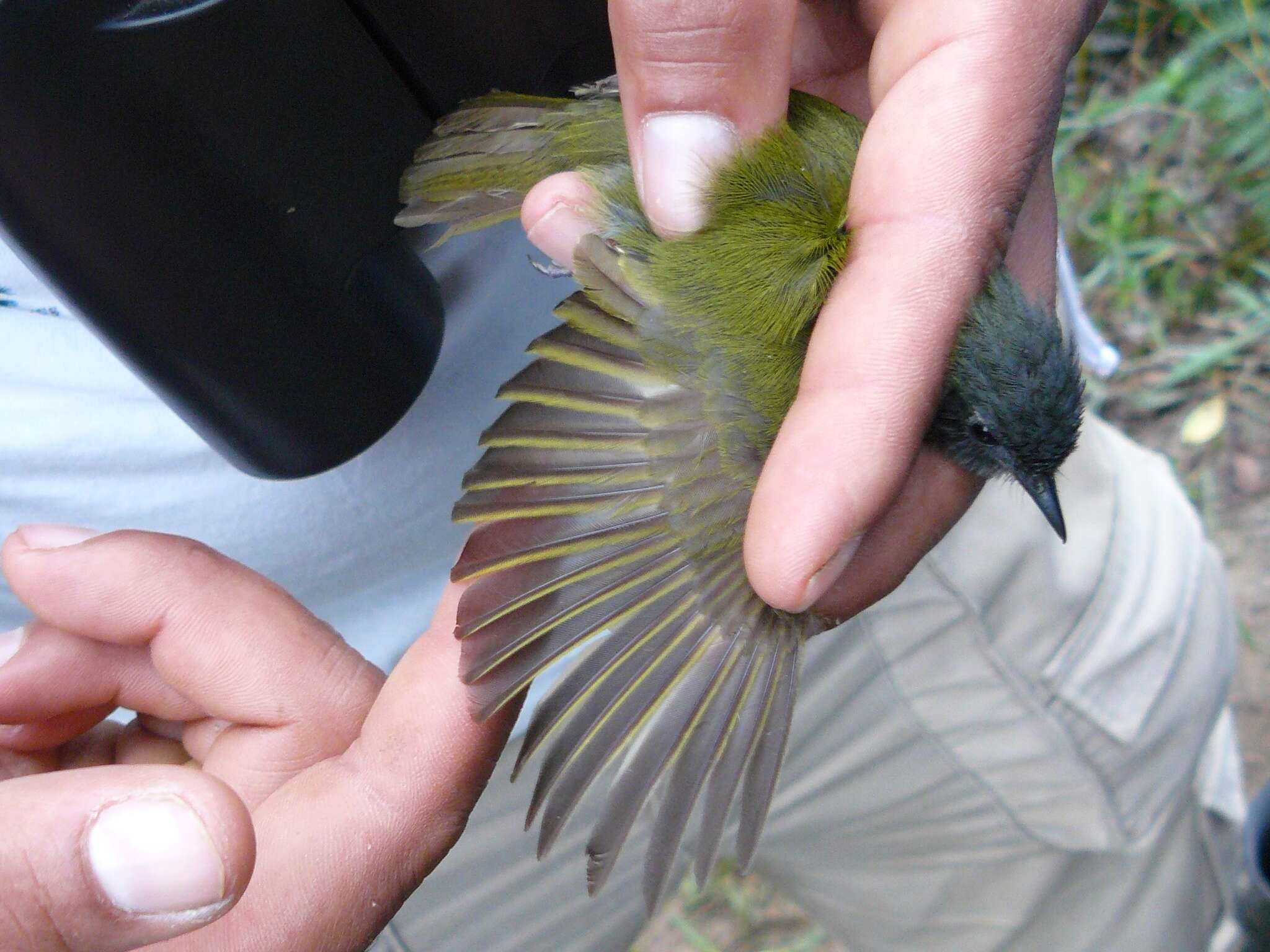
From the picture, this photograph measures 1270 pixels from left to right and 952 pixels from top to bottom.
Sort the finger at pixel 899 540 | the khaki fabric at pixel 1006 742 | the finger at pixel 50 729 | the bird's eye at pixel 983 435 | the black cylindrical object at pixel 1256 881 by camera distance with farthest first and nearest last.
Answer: the black cylindrical object at pixel 1256 881, the khaki fabric at pixel 1006 742, the bird's eye at pixel 983 435, the finger at pixel 899 540, the finger at pixel 50 729

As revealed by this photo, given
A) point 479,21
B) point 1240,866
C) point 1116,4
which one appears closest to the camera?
point 479,21

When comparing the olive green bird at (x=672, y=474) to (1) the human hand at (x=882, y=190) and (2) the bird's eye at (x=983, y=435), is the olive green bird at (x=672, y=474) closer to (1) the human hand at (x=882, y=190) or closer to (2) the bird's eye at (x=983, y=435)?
(2) the bird's eye at (x=983, y=435)

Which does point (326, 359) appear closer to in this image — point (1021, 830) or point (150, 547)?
point (150, 547)

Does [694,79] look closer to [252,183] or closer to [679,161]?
[679,161]

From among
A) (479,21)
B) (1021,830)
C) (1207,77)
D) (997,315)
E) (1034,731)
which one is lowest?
(1207,77)

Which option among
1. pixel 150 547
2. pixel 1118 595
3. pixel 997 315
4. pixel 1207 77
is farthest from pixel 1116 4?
pixel 150 547

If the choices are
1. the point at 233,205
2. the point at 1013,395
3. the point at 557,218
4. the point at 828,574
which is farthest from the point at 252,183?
the point at 1013,395

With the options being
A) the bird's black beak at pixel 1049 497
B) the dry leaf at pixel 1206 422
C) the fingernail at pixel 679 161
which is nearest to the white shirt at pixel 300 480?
the fingernail at pixel 679 161
